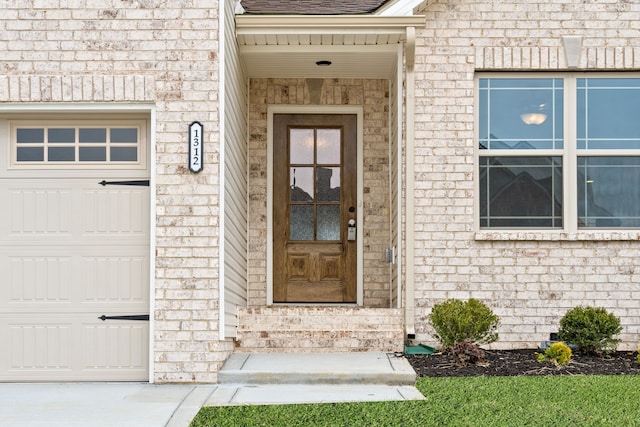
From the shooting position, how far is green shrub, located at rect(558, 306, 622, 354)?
7.57 meters

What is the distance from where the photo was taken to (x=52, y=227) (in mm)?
6977

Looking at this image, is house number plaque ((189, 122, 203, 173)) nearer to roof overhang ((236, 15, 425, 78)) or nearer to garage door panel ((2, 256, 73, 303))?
garage door panel ((2, 256, 73, 303))

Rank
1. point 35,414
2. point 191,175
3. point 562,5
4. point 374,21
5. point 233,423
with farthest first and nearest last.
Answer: point 562,5
point 374,21
point 191,175
point 35,414
point 233,423

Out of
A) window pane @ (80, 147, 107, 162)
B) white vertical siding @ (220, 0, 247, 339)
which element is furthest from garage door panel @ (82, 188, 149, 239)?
white vertical siding @ (220, 0, 247, 339)

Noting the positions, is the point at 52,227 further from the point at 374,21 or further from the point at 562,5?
the point at 562,5

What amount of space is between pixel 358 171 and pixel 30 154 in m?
3.77

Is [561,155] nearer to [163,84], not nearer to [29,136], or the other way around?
[163,84]

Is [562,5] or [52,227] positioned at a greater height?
[562,5]

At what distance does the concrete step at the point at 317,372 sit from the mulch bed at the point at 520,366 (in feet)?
0.91

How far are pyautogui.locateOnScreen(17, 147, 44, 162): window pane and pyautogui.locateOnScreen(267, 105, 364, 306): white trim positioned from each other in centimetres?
294

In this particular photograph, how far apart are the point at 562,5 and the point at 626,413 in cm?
457

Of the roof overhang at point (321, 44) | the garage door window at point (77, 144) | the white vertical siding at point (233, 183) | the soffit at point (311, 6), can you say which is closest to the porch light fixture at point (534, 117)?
the roof overhang at point (321, 44)

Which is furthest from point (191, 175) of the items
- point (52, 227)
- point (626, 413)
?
point (626, 413)

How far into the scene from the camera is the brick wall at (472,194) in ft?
26.9
